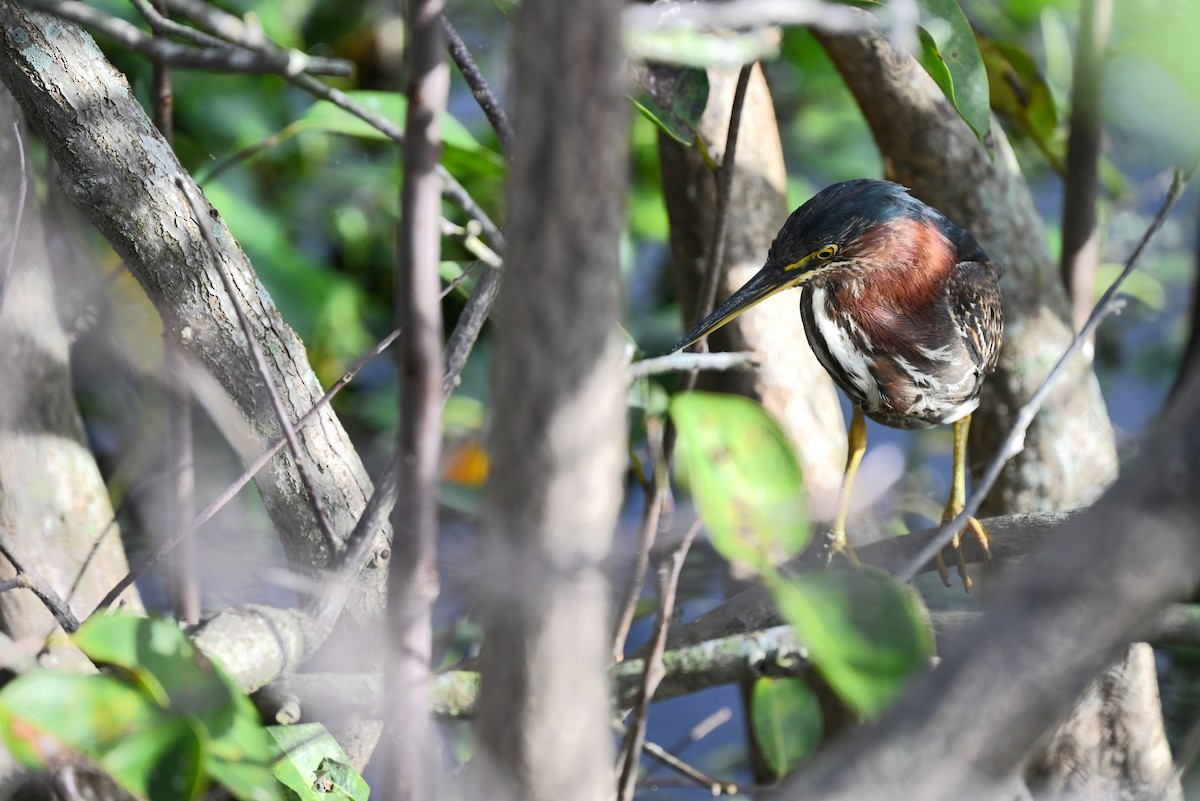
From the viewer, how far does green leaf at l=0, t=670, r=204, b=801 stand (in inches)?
23.5

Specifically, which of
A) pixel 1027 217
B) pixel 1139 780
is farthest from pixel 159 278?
pixel 1139 780

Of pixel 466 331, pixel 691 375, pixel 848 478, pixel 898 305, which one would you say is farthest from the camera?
pixel 848 478

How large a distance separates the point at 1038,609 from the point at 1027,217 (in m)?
1.52

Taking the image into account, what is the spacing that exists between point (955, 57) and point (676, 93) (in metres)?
0.29

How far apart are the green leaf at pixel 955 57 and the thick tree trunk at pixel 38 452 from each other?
1065mm

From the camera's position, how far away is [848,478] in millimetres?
1702

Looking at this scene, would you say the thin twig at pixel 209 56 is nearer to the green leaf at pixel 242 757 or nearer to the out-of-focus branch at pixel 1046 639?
the green leaf at pixel 242 757

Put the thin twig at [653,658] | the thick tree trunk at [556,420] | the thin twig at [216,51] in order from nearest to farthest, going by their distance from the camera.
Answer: the thick tree trunk at [556,420], the thin twig at [216,51], the thin twig at [653,658]

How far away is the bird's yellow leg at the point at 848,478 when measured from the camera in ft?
5.44

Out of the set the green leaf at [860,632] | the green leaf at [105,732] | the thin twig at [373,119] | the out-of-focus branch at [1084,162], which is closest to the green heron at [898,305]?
the thin twig at [373,119]

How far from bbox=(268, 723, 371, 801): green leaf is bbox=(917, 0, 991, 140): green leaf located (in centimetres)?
81

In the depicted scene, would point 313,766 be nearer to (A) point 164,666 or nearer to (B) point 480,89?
(A) point 164,666

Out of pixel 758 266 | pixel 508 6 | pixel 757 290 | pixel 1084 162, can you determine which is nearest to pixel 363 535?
pixel 508 6

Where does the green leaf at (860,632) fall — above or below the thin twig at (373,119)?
below
